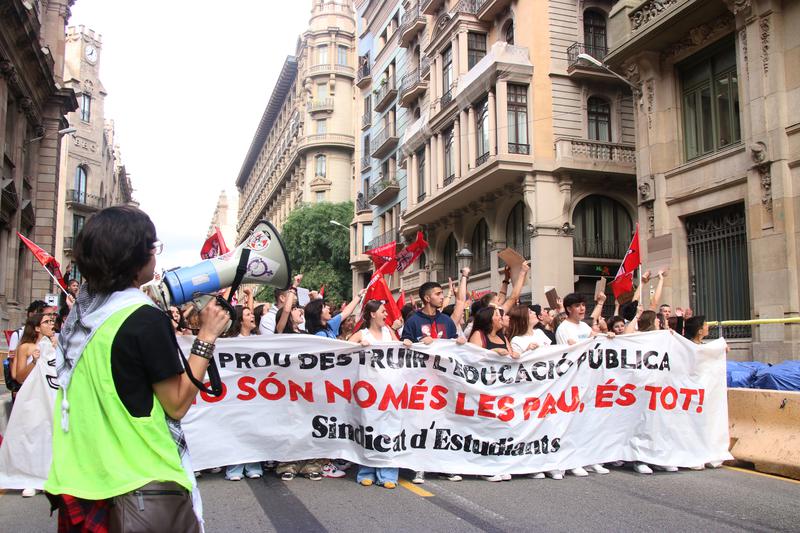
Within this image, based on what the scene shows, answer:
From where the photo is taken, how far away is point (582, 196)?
25.5m

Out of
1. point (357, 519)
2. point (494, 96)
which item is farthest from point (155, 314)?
point (494, 96)

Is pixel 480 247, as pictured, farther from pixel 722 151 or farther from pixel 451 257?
pixel 722 151

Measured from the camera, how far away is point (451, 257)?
32.2 metres

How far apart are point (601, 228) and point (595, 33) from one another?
7.11 m

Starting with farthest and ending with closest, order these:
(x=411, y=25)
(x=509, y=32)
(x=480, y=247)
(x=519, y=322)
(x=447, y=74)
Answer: (x=411, y=25), (x=447, y=74), (x=480, y=247), (x=509, y=32), (x=519, y=322)

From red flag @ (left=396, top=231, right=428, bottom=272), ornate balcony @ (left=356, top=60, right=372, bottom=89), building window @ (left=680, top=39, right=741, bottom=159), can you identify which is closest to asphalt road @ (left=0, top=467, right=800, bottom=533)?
red flag @ (left=396, top=231, right=428, bottom=272)

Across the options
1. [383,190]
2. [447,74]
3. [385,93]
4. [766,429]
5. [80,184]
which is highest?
[385,93]

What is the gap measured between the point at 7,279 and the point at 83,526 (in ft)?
86.4

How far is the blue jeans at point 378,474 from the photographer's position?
6.93 meters

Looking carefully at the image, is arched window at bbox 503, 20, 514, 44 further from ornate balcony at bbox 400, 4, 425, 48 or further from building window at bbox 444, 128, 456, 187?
ornate balcony at bbox 400, 4, 425, 48

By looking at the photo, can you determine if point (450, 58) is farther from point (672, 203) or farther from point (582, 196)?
point (672, 203)

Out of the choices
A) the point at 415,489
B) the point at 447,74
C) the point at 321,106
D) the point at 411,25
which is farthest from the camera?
the point at 321,106

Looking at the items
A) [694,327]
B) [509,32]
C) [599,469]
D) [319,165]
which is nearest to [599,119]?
[509,32]

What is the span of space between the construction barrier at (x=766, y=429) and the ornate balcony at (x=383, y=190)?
29823 millimetres
